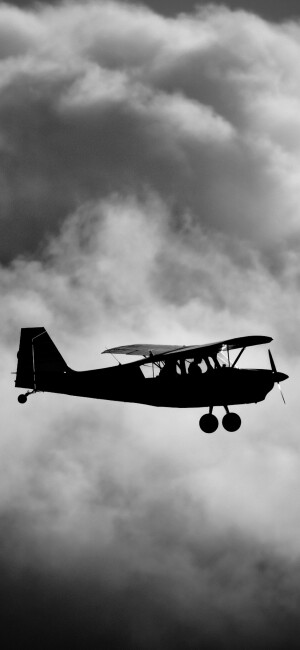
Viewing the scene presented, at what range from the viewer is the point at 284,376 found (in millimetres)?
35500

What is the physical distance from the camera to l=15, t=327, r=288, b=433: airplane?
114 feet

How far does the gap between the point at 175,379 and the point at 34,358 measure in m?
6.38

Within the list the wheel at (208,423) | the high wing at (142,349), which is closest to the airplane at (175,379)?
the wheel at (208,423)

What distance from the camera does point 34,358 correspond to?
37.4 m

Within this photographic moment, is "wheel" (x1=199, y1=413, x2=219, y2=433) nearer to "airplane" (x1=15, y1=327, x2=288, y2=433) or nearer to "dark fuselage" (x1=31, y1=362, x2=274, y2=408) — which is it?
"airplane" (x1=15, y1=327, x2=288, y2=433)

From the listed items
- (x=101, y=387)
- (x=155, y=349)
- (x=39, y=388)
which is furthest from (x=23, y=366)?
(x=155, y=349)

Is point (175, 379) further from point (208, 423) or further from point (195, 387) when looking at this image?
point (208, 423)

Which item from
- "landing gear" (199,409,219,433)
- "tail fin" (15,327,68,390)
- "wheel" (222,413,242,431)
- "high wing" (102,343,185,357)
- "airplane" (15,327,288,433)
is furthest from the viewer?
"high wing" (102,343,185,357)

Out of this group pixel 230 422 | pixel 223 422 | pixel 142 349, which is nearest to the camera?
pixel 230 422

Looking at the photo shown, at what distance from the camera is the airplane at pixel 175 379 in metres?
34.7

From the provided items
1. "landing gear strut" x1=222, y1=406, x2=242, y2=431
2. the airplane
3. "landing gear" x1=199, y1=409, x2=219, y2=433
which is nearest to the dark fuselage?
the airplane

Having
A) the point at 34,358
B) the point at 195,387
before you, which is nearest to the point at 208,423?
the point at 195,387

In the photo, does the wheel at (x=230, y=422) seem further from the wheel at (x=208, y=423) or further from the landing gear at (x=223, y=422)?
the wheel at (x=208, y=423)

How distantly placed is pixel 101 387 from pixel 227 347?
540cm
